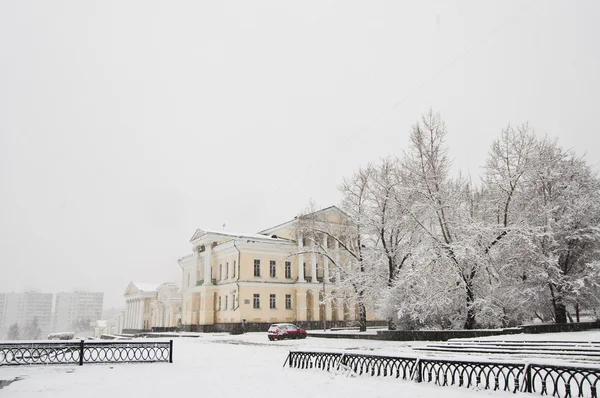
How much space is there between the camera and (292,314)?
51906mm

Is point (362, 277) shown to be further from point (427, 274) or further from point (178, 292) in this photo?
point (178, 292)

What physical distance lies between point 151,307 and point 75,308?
123 meters

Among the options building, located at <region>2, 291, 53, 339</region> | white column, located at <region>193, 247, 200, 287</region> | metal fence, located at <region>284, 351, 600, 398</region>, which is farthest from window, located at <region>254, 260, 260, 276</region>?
building, located at <region>2, 291, 53, 339</region>

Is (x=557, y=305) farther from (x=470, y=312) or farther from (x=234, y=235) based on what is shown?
(x=234, y=235)

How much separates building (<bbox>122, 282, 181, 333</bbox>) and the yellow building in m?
7.37

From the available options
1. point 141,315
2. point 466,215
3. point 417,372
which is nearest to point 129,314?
point 141,315

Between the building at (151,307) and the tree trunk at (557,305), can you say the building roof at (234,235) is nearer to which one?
the building at (151,307)

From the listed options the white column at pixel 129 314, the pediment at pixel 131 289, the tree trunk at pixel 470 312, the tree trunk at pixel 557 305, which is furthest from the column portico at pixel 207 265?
the tree trunk at pixel 557 305

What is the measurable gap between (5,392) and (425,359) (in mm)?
10296

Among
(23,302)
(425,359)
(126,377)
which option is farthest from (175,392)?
(23,302)

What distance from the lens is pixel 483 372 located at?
500 inches

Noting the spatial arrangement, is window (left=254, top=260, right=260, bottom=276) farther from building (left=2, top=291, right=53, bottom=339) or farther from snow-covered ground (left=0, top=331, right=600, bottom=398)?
building (left=2, top=291, right=53, bottom=339)

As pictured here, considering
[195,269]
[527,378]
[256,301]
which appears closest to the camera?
[527,378]

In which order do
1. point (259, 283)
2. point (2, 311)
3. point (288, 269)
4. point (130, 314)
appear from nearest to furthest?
point (259, 283) < point (288, 269) < point (130, 314) < point (2, 311)
